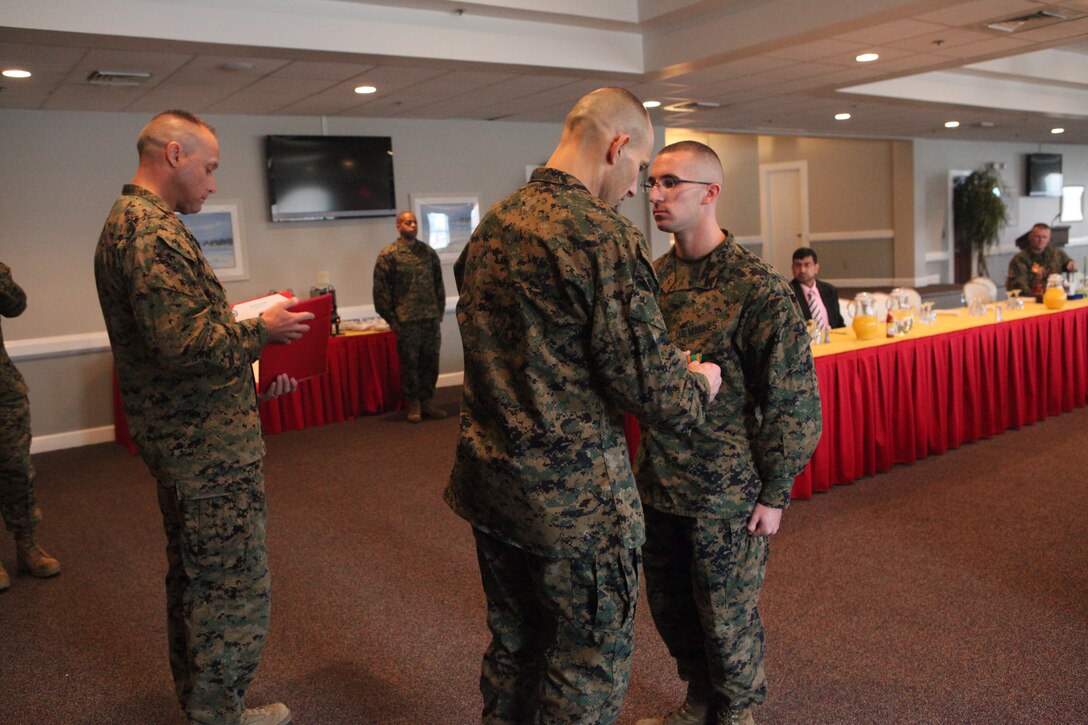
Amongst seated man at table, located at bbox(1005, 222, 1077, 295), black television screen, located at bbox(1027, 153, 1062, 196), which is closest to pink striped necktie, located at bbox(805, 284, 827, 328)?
seated man at table, located at bbox(1005, 222, 1077, 295)

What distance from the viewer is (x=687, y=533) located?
84.3 inches

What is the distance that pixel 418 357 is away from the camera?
711 cm

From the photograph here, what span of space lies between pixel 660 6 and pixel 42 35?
149 inches

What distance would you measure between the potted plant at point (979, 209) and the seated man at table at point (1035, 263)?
6.98 m

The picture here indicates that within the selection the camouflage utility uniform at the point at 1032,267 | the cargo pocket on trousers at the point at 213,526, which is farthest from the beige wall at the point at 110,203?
the cargo pocket on trousers at the point at 213,526

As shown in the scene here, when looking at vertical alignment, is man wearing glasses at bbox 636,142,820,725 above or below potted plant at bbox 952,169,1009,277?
below

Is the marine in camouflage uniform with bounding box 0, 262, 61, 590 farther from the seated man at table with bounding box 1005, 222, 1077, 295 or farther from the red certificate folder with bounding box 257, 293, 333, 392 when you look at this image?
the seated man at table with bounding box 1005, 222, 1077, 295

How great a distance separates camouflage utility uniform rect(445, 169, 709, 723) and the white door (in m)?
14.3

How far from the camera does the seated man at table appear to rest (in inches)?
288

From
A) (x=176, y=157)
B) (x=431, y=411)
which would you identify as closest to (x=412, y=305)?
(x=431, y=411)

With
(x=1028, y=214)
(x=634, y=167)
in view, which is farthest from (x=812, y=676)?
(x=1028, y=214)

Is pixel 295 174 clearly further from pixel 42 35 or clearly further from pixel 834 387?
pixel 834 387

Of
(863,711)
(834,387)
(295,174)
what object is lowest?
(863,711)

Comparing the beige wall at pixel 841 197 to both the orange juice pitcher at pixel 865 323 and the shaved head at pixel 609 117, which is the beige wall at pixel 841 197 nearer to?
the orange juice pitcher at pixel 865 323
